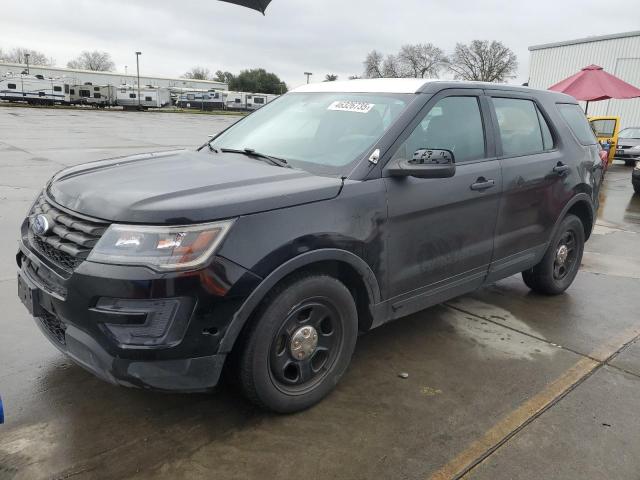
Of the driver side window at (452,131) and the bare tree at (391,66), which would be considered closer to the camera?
the driver side window at (452,131)

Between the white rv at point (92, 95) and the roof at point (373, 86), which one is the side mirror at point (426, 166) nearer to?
the roof at point (373, 86)

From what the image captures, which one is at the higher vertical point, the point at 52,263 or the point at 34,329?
the point at 52,263

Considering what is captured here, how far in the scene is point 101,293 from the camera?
7.63 feet

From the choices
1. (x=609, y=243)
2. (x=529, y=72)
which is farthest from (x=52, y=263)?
(x=529, y=72)

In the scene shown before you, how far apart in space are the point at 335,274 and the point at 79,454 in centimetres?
154

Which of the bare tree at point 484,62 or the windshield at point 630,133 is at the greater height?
the bare tree at point 484,62

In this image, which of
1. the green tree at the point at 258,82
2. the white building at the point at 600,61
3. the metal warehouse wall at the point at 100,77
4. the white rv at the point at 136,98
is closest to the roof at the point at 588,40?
the white building at the point at 600,61

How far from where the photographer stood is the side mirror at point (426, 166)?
3.02 meters

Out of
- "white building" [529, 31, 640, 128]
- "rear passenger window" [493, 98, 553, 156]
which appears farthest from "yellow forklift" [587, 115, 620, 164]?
"rear passenger window" [493, 98, 553, 156]

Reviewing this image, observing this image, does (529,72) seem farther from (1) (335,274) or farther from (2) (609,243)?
(1) (335,274)

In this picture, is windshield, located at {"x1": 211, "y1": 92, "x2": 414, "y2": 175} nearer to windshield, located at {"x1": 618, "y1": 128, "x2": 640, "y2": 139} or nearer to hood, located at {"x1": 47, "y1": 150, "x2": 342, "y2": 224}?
hood, located at {"x1": 47, "y1": 150, "x2": 342, "y2": 224}

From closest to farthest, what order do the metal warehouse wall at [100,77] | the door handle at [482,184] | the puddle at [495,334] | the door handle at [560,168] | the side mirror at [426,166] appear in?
1. the side mirror at [426,166]
2. the door handle at [482,184]
3. the puddle at [495,334]
4. the door handle at [560,168]
5. the metal warehouse wall at [100,77]

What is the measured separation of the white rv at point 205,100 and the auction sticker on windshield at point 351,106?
212 ft

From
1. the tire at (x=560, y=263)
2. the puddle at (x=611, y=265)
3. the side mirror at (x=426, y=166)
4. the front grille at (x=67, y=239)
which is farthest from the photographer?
the puddle at (x=611, y=265)
